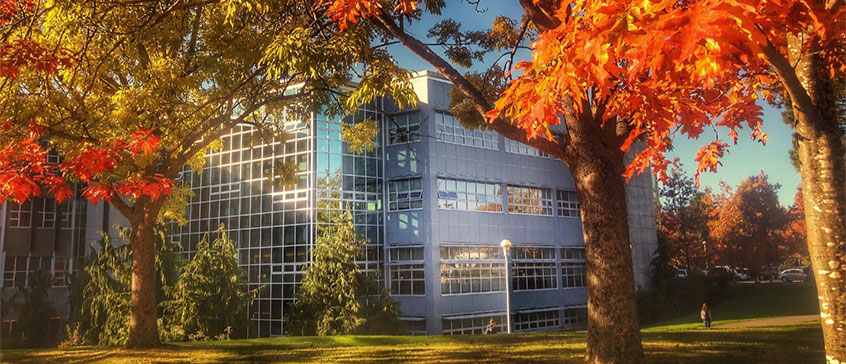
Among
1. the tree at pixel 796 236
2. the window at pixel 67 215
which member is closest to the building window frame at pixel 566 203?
the tree at pixel 796 236

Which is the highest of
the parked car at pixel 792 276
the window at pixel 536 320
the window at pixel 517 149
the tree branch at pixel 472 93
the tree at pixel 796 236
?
the window at pixel 517 149

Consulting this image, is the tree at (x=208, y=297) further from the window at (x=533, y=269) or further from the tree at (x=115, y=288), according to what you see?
the window at (x=533, y=269)

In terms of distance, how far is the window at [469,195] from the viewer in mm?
26891

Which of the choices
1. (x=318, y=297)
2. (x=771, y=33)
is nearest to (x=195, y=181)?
(x=318, y=297)

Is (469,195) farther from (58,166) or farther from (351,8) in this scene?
(58,166)

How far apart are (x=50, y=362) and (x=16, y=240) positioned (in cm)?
2460

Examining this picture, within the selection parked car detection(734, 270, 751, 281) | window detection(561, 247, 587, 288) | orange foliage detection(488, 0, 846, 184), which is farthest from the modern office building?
orange foliage detection(488, 0, 846, 184)

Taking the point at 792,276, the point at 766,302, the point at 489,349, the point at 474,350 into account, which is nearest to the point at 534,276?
the point at 766,302

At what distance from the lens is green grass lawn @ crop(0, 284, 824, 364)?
7.66 metres

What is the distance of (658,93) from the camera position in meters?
5.30

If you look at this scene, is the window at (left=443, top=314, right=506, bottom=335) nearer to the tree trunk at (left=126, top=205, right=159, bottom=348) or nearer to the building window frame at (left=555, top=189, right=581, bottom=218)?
the building window frame at (left=555, top=189, right=581, bottom=218)

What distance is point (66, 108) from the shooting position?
360 inches

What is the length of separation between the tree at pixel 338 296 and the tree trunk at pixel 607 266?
42.1 feet

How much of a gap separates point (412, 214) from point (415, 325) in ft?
16.4
